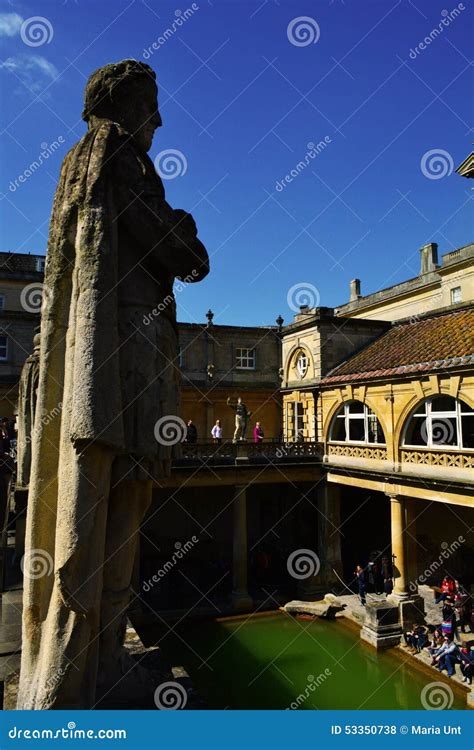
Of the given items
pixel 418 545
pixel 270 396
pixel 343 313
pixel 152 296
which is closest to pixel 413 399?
pixel 418 545

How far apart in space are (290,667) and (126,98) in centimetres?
1723

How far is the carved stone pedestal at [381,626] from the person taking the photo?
17312 mm

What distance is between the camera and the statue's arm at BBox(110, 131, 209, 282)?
3.15 metres

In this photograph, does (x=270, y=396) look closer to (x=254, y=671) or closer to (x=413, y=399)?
(x=413, y=399)

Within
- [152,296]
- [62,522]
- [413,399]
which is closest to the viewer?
[62,522]

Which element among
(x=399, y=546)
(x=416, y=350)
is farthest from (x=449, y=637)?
(x=416, y=350)

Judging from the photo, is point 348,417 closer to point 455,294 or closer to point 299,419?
point 299,419

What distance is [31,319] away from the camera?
24.5 metres

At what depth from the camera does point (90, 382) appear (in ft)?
9.62

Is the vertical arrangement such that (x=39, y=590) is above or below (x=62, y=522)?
below

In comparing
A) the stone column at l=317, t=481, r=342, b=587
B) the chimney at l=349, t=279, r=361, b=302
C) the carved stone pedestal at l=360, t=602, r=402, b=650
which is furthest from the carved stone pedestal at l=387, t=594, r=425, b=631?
the chimney at l=349, t=279, r=361, b=302

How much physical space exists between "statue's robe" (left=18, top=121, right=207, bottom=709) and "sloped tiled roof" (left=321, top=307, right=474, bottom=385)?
14361 millimetres

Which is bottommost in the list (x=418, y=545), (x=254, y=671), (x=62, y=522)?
(x=254, y=671)

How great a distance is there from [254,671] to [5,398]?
17.1m
